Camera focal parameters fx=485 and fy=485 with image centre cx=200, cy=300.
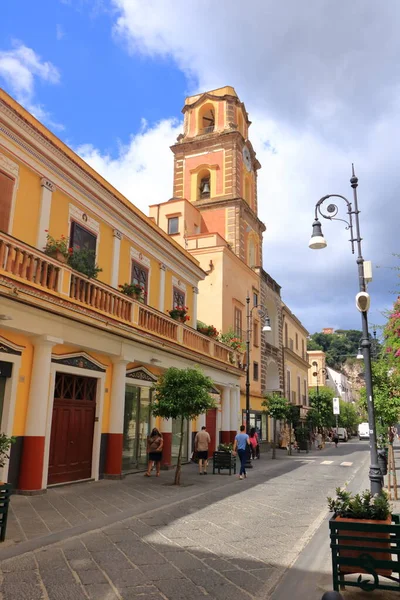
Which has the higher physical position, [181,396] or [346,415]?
[346,415]

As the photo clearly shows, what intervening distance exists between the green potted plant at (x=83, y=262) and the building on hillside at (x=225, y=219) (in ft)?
48.9

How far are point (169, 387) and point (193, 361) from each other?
6029 millimetres

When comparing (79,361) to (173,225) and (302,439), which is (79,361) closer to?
(173,225)

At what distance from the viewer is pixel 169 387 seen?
13484mm

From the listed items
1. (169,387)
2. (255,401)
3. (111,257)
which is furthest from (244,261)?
(169,387)

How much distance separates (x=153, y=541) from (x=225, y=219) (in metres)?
27.5

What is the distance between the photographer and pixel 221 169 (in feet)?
112

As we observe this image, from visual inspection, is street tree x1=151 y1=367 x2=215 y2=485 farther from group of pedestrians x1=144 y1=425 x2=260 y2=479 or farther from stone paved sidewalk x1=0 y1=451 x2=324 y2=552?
group of pedestrians x1=144 y1=425 x2=260 y2=479

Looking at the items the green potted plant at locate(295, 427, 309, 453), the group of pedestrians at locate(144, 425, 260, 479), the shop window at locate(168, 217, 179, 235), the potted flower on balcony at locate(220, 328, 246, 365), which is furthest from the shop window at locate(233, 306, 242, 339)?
the group of pedestrians at locate(144, 425, 260, 479)

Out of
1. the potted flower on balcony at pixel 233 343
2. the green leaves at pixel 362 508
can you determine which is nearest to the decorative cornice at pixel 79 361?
the green leaves at pixel 362 508

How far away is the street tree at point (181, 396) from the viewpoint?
43.4ft

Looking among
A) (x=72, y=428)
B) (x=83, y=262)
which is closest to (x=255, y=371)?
(x=72, y=428)

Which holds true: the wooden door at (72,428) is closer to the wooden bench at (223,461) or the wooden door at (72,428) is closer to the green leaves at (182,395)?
the green leaves at (182,395)

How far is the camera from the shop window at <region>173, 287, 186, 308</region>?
20.7 meters
